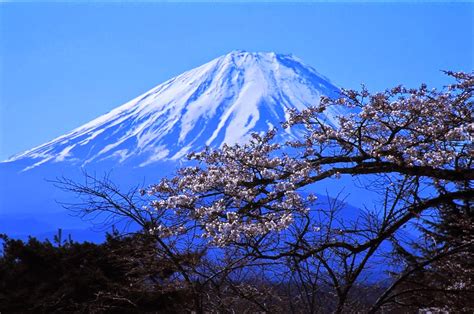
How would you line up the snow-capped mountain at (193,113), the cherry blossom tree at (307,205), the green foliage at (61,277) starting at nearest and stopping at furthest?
the cherry blossom tree at (307,205) < the green foliage at (61,277) < the snow-capped mountain at (193,113)

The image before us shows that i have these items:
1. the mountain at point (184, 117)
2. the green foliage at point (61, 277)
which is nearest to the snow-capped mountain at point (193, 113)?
the mountain at point (184, 117)

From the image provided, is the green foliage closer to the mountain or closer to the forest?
the forest

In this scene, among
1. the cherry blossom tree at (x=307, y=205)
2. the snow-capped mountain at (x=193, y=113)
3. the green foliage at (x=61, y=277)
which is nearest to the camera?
the cherry blossom tree at (x=307, y=205)

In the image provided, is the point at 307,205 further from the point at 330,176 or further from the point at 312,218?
the point at 330,176

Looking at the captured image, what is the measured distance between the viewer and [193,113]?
144000 mm

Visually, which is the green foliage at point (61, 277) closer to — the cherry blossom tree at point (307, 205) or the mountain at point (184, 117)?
the cherry blossom tree at point (307, 205)

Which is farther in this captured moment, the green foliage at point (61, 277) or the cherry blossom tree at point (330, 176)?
the green foliage at point (61, 277)

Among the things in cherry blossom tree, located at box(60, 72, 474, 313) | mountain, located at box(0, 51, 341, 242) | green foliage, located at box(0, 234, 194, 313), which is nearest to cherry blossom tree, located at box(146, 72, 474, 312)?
cherry blossom tree, located at box(60, 72, 474, 313)

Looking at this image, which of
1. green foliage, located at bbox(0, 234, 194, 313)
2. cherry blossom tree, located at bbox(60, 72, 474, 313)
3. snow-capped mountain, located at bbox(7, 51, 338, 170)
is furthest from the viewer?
snow-capped mountain, located at bbox(7, 51, 338, 170)

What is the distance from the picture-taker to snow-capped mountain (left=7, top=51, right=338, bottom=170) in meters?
138

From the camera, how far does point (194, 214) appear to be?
584 centimetres

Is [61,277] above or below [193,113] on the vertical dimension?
below

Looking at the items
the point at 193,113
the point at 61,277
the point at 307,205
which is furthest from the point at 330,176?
the point at 193,113

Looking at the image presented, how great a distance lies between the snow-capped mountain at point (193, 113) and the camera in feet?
454
